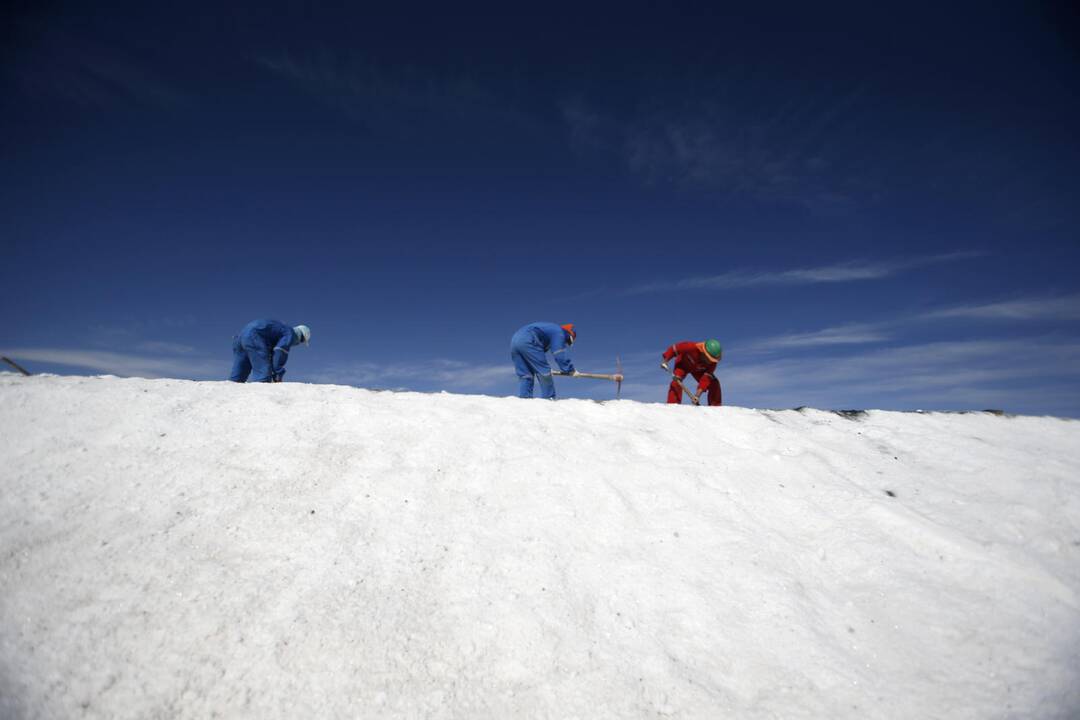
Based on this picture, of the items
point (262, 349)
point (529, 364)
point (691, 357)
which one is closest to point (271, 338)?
point (262, 349)

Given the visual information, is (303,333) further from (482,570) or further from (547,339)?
(482,570)

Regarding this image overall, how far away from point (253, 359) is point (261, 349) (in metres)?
0.25

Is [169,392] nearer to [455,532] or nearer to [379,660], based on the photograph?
[455,532]

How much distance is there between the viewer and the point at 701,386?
8836 millimetres

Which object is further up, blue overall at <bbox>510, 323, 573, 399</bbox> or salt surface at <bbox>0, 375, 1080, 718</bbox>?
blue overall at <bbox>510, 323, 573, 399</bbox>

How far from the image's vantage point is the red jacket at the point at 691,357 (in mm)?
8805

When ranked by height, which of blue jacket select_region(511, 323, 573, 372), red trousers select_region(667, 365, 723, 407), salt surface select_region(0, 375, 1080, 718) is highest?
blue jacket select_region(511, 323, 573, 372)

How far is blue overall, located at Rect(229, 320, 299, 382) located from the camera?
9.23 meters

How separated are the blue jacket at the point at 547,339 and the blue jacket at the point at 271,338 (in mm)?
4562

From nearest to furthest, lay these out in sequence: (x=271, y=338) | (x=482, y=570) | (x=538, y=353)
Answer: (x=482, y=570)
(x=538, y=353)
(x=271, y=338)

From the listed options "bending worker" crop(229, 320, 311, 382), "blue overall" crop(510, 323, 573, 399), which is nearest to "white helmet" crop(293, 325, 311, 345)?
"bending worker" crop(229, 320, 311, 382)

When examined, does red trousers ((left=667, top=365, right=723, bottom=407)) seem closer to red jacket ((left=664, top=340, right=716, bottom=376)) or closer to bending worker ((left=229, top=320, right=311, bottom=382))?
red jacket ((left=664, top=340, right=716, bottom=376))

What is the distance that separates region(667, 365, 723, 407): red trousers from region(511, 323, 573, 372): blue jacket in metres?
2.05

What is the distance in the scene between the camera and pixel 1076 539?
3736mm
